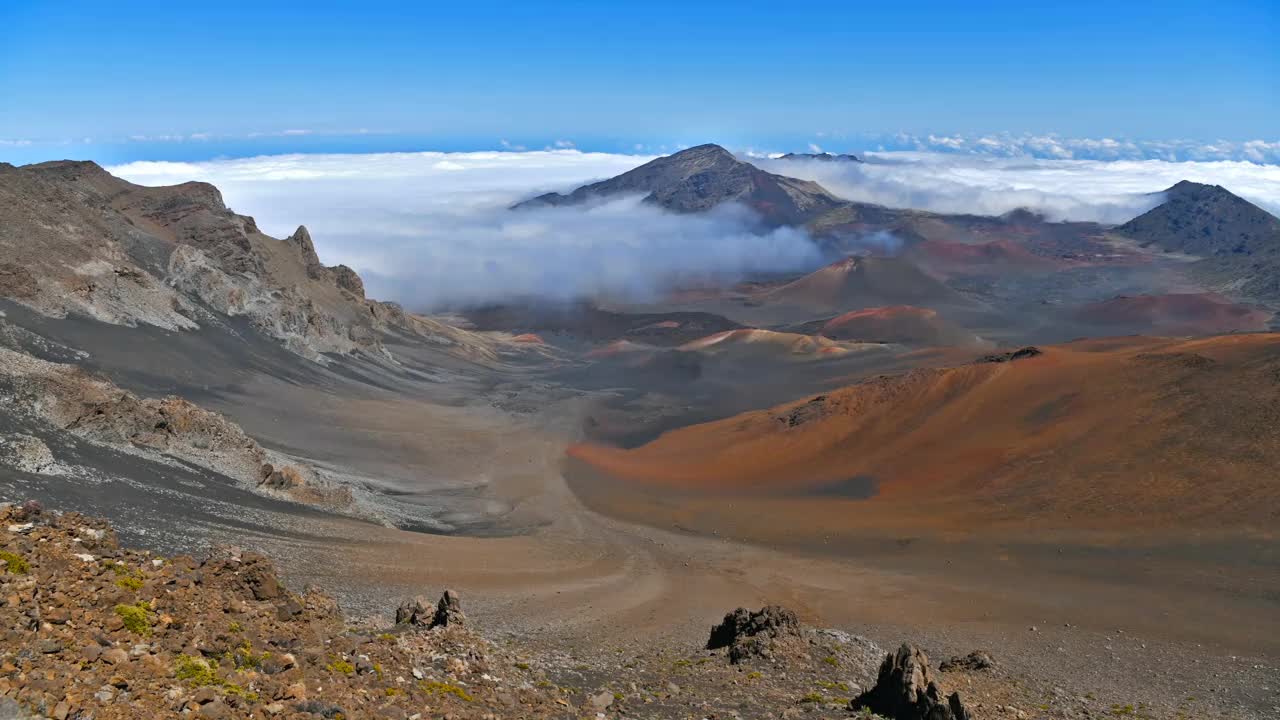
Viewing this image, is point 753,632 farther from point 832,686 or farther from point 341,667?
point 341,667

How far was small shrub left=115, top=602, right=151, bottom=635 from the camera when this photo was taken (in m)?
12.3

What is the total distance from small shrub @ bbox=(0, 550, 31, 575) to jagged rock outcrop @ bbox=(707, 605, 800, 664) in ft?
49.6

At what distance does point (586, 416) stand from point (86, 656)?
226 ft

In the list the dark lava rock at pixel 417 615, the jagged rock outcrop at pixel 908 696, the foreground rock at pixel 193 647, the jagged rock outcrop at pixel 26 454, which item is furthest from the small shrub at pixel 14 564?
the jagged rock outcrop at pixel 26 454

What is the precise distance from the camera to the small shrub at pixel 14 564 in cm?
1224

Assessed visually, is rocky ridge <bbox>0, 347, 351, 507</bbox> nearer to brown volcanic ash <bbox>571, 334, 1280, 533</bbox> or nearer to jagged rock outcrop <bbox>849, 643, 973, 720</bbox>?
brown volcanic ash <bbox>571, 334, 1280, 533</bbox>

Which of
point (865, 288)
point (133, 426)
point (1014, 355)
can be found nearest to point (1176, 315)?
point (865, 288)

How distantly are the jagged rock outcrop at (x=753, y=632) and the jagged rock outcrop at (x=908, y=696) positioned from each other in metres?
3.75

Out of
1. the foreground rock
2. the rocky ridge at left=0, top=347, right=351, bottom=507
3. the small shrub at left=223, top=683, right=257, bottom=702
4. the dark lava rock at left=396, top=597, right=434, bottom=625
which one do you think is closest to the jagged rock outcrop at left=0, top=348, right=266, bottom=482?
the rocky ridge at left=0, top=347, right=351, bottom=507

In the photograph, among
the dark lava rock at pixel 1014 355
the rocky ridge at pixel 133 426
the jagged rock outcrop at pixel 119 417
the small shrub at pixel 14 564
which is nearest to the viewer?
the small shrub at pixel 14 564

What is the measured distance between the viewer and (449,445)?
65.2 meters

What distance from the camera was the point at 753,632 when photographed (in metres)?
23.3

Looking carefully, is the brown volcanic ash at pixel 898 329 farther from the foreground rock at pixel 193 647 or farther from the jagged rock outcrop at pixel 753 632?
the foreground rock at pixel 193 647

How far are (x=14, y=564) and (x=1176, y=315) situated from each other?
14639 cm
